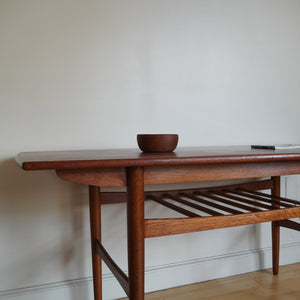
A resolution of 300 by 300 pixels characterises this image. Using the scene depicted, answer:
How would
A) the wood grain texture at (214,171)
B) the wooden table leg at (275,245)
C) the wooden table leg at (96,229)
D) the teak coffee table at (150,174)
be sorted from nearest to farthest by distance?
1. the teak coffee table at (150,174)
2. the wood grain texture at (214,171)
3. the wooden table leg at (96,229)
4. the wooden table leg at (275,245)

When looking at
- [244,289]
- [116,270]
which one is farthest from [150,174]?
[244,289]

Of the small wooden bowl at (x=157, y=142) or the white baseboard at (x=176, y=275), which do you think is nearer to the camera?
the small wooden bowl at (x=157, y=142)

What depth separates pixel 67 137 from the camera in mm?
1318

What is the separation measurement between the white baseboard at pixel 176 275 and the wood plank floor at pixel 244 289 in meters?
0.04

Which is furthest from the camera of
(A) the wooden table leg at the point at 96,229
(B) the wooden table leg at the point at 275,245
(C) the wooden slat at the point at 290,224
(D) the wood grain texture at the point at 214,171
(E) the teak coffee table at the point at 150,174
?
(B) the wooden table leg at the point at 275,245

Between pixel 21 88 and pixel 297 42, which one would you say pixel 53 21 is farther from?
pixel 297 42

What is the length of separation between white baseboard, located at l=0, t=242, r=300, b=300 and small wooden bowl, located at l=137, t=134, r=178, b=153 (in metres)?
0.72

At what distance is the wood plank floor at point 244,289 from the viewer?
1427 mm

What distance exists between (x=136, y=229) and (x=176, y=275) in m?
0.80

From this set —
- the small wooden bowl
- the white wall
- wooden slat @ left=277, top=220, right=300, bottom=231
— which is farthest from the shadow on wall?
wooden slat @ left=277, top=220, right=300, bottom=231

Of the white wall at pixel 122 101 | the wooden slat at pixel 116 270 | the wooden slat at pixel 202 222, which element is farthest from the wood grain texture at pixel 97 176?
the white wall at pixel 122 101

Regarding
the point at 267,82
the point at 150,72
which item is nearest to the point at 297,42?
the point at 267,82

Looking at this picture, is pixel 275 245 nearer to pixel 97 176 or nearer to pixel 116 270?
pixel 116 270

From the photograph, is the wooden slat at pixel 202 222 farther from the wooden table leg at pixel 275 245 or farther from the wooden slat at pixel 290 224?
the wooden table leg at pixel 275 245
